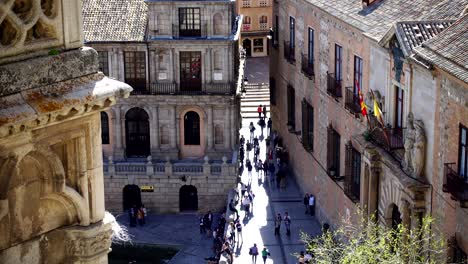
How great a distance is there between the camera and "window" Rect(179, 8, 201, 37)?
56.2m

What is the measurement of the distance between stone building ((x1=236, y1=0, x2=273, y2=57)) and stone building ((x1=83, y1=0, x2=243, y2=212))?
35704 millimetres

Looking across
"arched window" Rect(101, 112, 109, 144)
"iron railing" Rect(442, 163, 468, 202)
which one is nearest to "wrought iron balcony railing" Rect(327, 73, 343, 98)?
"iron railing" Rect(442, 163, 468, 202)

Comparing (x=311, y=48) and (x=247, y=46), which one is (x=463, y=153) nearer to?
(x=311, y=48)

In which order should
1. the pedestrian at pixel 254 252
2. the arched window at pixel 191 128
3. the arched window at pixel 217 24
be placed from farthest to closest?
A: the arched window at pixel 191 128
the arched window at pixel 217 24
the pedestrian at pixel 254 252

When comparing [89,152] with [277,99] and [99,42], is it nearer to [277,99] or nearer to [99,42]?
[99,42]

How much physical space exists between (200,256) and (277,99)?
1577 centimetres

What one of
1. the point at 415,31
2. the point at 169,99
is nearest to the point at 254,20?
the point at 169,99

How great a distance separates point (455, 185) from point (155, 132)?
31185 millimetres

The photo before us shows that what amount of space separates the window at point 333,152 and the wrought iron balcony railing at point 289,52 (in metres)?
9.77

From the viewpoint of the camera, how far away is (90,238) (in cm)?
1085

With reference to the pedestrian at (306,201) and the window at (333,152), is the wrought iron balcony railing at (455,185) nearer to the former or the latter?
the window at (333,152)

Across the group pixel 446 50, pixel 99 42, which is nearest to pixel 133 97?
pixel 99 42

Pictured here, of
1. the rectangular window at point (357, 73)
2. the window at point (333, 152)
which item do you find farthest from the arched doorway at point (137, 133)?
the rectangular window at point (357, 73)

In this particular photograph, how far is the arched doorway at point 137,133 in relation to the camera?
57812 millimetres
